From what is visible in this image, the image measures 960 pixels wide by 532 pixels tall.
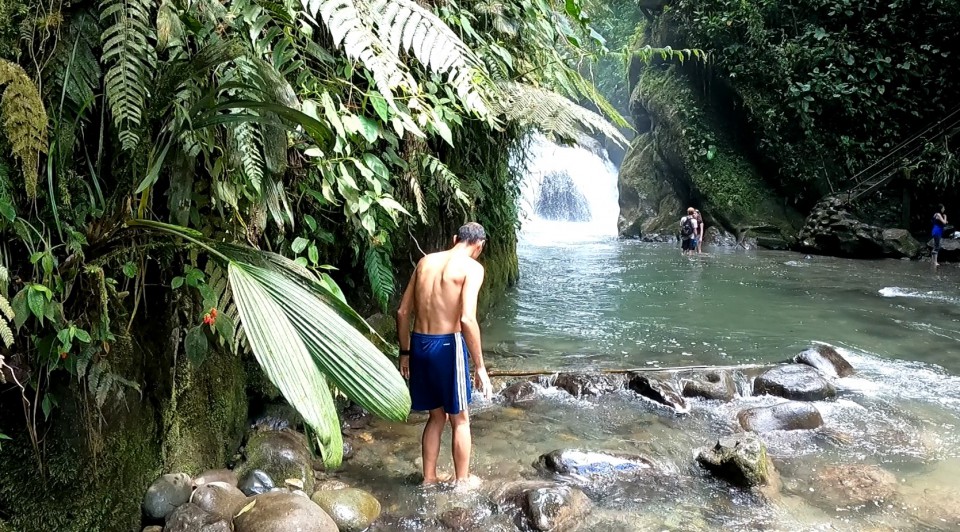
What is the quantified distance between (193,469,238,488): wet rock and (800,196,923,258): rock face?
48.5 feet

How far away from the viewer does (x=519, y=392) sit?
496 cm

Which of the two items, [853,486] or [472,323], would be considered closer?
[472,323]

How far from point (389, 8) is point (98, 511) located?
2186 mm

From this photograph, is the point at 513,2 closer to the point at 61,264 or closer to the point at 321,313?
the point at 61,264

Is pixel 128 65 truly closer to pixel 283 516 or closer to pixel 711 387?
pixel 283 516

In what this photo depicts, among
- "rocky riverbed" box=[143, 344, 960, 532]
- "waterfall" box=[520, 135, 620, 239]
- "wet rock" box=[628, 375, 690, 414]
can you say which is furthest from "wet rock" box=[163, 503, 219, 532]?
"waterfall" box=[520, 135, 620, 239]

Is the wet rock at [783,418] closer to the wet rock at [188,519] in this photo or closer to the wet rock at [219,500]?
the wet rock at [219,500]

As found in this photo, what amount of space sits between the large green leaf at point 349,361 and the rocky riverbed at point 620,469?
62.8 inches

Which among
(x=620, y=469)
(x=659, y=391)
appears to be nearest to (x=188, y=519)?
(x=620, y=469)

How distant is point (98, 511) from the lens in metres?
2.36

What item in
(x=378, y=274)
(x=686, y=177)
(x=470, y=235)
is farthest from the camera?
(x=686, y=177)

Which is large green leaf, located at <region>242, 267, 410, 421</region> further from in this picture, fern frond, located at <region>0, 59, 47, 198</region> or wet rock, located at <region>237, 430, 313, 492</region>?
wet rock, located at <region>237, 430, 313, 492</region>

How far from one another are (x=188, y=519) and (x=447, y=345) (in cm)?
144

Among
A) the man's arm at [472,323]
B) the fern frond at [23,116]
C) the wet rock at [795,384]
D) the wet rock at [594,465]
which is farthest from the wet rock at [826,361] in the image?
the fern frond at [23,116]
